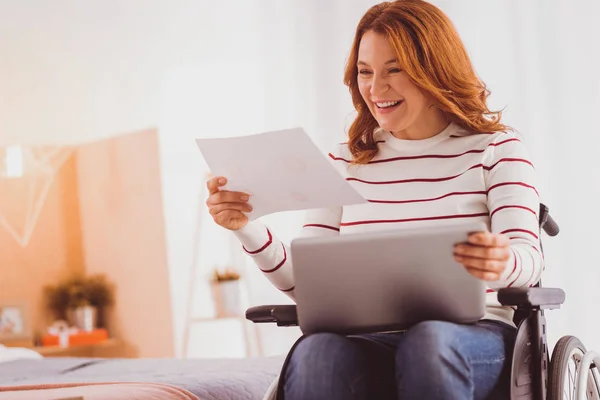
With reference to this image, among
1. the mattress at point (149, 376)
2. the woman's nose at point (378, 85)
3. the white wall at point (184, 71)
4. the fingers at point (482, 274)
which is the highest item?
the white wall at point (184, 71)

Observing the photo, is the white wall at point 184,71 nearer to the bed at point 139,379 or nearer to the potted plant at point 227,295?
the potted plant at point 227,295

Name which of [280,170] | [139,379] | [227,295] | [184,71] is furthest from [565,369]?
[184,71]

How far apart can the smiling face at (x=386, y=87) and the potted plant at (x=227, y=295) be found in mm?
2329

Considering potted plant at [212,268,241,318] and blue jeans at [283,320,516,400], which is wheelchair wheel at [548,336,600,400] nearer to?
blue jeans at [283,320,516,400]

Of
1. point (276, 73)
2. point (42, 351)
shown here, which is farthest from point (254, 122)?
point (42, 351)

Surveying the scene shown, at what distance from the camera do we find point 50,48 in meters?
4.30

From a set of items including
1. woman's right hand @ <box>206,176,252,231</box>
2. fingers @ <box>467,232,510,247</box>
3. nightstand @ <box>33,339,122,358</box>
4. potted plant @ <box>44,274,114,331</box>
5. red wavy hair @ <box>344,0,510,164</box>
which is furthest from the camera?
potted plant @ <box>44,274,114,331</box>

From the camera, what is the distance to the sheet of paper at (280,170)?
148 centimetres

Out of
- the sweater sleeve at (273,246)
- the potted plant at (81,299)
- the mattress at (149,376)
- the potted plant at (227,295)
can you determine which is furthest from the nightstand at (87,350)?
the sweater sleeve at (273,246)

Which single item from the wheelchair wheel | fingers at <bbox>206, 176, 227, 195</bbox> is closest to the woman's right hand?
fingers at <bbox>206, 176, 227, 195</bbox>

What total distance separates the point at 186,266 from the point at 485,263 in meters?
2.98

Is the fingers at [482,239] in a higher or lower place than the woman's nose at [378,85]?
lower

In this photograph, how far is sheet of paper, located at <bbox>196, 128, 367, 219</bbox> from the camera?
148 centimetres

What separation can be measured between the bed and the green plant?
4.70ft
